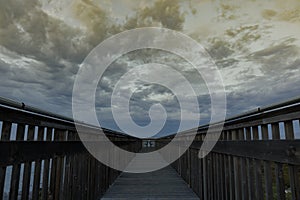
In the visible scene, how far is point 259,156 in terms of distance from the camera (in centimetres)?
144

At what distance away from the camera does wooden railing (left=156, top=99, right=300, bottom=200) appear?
1129mm

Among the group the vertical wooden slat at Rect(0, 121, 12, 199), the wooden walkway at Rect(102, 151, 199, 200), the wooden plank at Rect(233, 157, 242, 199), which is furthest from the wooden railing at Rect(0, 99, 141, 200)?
the wooden plank at Rect(233, 157, 242, 199)

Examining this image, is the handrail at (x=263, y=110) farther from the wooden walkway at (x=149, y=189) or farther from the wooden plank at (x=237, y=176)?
the wooden walkway at (x=149, y=189)

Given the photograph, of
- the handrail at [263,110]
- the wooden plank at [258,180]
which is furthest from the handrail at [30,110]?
the wooden plank at [258,180]

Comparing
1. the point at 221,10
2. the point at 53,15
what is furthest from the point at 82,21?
the point at 221,10

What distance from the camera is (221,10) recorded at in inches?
163

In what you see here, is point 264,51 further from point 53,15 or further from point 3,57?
point 3,57

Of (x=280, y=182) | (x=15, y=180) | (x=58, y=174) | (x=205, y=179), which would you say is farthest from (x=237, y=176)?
(x=15, y=180)

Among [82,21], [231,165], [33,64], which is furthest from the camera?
[33,64]

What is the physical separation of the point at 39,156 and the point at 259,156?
58.3 inches

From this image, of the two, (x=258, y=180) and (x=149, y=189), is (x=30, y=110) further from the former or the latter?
(x=149, y=189)

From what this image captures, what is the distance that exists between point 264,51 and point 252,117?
155 inches

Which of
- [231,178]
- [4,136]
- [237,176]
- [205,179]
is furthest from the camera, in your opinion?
Result: [205,179]

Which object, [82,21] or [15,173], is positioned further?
[82,21]
